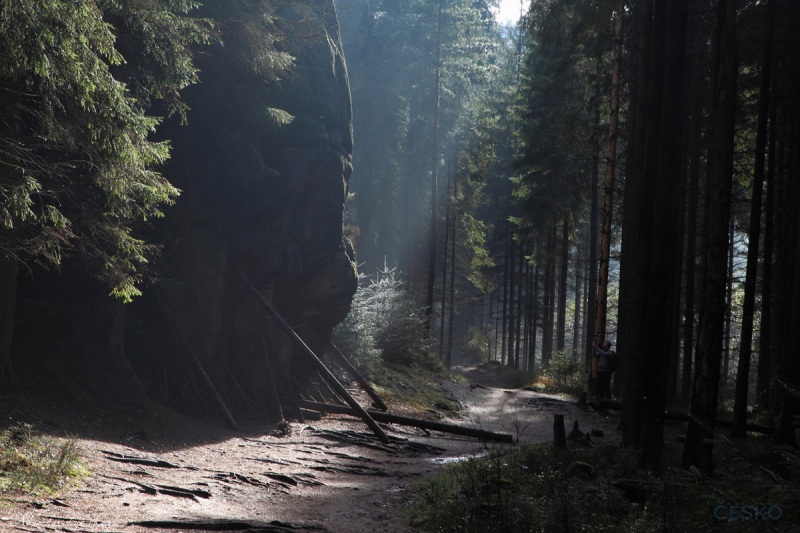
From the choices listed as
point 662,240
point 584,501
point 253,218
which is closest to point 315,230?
point 253,218

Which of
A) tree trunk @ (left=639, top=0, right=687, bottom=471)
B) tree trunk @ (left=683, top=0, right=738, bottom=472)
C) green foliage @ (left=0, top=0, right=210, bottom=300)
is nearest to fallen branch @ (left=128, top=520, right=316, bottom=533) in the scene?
green foliage @ (left=0, top=0, right=210, bottom=300)

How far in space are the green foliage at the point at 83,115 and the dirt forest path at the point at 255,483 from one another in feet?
Result: 9.86

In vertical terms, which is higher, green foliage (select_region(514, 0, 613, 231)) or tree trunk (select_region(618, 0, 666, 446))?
green foliage (select_region(514, 0, 613, 231))

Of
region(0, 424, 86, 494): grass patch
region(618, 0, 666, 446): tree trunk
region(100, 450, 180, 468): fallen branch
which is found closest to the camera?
region(0, 424, 86, 494): grass patch

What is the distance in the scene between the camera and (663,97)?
891cm

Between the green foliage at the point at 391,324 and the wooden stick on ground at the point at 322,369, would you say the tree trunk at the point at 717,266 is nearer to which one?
the wooden stick on ground at the point at 322,369

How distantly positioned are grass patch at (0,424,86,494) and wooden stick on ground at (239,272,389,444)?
20.1 ft

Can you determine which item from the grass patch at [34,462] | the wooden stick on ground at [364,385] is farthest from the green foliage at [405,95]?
the grass patch at [34,462]

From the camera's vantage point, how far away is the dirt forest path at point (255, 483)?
5488mm

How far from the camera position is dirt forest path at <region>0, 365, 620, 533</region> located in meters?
5.49

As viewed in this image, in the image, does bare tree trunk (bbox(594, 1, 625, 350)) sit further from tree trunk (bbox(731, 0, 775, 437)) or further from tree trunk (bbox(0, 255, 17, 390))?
tree trunk (bbox(0, 255, 17, 390))

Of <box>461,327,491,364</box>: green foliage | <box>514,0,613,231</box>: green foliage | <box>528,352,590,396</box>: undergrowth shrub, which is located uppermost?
<box>514,0,613,231</box>: green foliage

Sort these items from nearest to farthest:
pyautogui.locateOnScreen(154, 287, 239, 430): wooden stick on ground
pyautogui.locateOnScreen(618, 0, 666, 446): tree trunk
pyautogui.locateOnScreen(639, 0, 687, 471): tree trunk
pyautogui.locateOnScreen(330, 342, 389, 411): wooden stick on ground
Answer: pyautogui.locateOnScreen(639, 0, 687, 471): tree trunk < pyautogui.locateOnScreen(618, 0, 666, 446): tree trunk < pyautogui.locateOnScreen(154, 287, 239, 430): wooden stick on ground < pyautogui.locateOnScreen(330, 342, 389, 411): wooden stick on ground

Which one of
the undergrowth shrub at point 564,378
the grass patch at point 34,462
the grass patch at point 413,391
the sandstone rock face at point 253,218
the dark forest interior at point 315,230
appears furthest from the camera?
the undergrowth shrub at point 564,378
